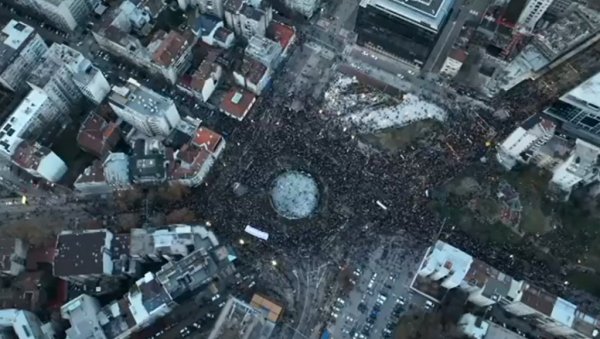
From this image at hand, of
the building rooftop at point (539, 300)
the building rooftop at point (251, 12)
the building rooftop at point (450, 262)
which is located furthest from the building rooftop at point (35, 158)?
the building rooftop at point (539, 300)

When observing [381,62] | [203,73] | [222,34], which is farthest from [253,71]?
[381,62]

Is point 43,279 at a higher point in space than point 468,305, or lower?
lower

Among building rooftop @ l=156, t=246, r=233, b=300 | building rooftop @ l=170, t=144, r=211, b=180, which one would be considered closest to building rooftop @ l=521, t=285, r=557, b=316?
building rooftop @ l=156, t=246, r=233, b=300

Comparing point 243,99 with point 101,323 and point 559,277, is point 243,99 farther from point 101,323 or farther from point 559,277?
point 559,277

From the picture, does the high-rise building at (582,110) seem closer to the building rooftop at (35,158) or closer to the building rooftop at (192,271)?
the building rooftop at (192,271)

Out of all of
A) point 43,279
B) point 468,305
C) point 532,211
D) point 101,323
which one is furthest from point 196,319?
point 532,211

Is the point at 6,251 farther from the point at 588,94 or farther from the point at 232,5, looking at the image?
the point at 588,94
